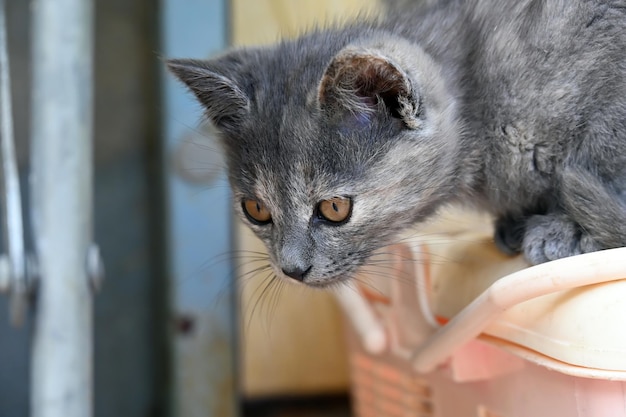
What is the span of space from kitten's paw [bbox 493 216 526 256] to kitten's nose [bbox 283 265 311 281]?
0.29m

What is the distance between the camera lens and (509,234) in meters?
1.00

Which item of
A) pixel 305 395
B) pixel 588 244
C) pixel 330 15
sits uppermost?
pixel 330 15

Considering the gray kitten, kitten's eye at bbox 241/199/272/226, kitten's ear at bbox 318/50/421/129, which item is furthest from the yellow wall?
A: kitten's ear at bbox 318/50/421/129

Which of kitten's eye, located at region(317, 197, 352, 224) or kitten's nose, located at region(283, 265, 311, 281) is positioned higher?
kitten's eye, located at region(317, 197, 352, 224)

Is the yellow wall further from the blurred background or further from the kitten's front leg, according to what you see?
the kitten's front leg

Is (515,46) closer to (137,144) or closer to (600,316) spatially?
(600,316)

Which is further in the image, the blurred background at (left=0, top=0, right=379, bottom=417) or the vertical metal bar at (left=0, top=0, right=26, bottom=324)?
the blurred background at (left=0, top=0, right=379, bottom=417)

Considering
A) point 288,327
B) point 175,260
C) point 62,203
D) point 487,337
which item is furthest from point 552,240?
point 288,327

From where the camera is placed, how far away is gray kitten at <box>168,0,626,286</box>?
0.91 metres

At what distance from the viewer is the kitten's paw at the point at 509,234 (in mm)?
972

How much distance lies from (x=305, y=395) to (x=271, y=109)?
1.04 m

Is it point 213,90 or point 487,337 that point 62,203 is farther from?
point 487,337

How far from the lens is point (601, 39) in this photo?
36.7 inches

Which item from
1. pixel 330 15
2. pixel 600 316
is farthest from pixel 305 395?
pixel 600 316
